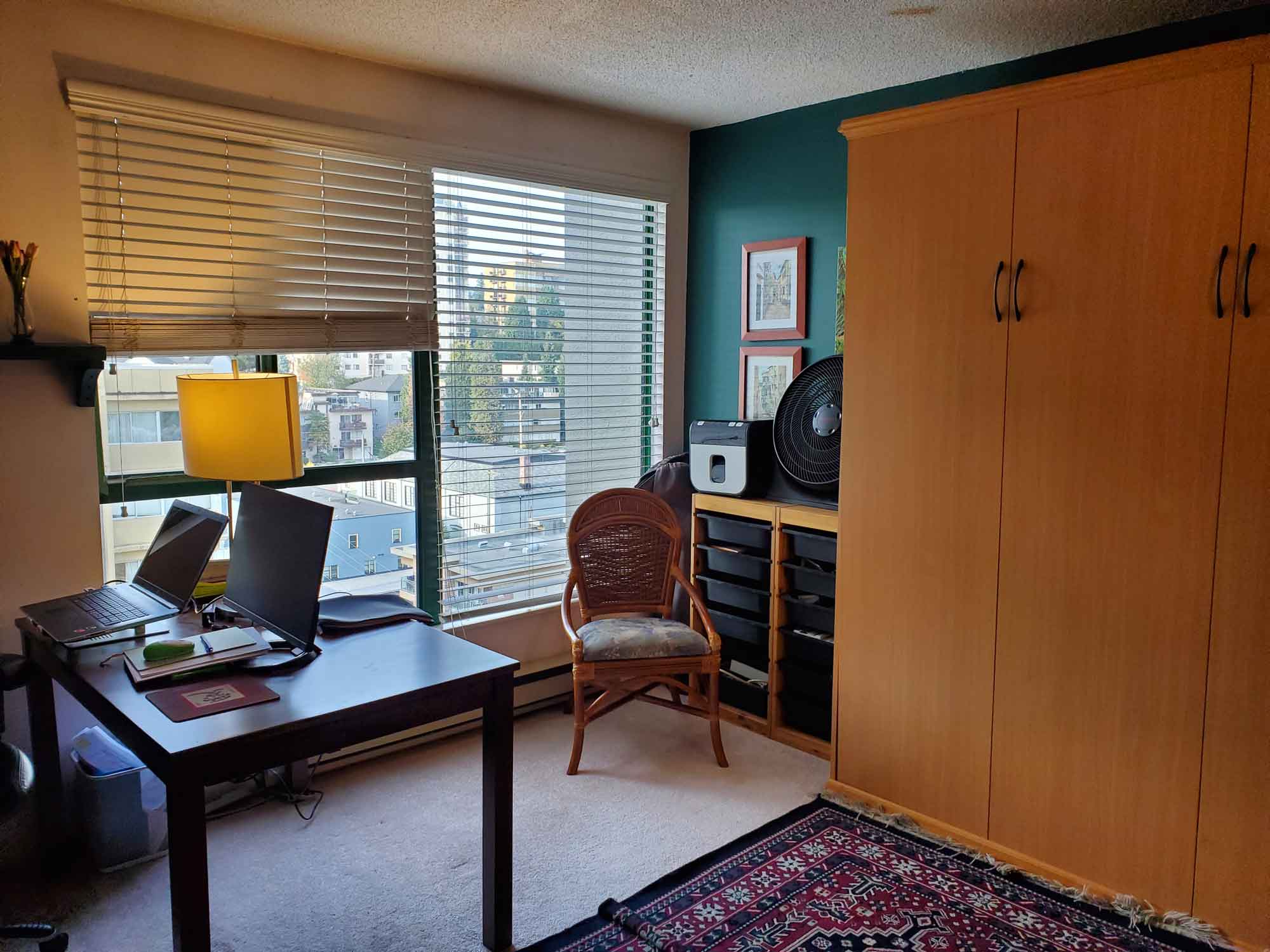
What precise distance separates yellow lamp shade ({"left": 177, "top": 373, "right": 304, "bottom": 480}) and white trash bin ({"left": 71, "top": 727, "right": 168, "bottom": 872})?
2.66 feet

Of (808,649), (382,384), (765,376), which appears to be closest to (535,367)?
(382,384)

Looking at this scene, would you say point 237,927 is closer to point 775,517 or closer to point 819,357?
point 775,517

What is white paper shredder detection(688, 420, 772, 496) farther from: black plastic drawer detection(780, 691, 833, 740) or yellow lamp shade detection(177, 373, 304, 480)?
yellow lamp shade detection(177, 373, 304, 480)

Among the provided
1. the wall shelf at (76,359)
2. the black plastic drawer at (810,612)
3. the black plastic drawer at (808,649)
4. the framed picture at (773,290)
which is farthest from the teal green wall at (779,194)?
the wall shelf at (76,359)

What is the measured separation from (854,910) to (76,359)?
8.37ft

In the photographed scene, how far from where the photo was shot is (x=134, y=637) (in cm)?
225

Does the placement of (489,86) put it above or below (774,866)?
above

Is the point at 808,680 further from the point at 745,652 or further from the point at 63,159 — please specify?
the point at 63,159

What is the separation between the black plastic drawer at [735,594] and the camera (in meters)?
3.47

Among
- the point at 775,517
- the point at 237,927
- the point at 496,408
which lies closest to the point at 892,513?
the point at 775,517

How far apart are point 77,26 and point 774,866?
300 centimetres

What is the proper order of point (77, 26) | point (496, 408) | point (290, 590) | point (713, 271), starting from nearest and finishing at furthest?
point (290, 590)
point (77, 26)
point (496, 408)
point (713, 271)

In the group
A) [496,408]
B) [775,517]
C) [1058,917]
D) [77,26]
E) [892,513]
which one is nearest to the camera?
[1058,917]

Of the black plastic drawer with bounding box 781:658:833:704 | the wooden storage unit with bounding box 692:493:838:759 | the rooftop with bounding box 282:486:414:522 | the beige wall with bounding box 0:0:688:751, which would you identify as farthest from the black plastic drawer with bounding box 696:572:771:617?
the beige wall with bounding box 0:0:688:751
